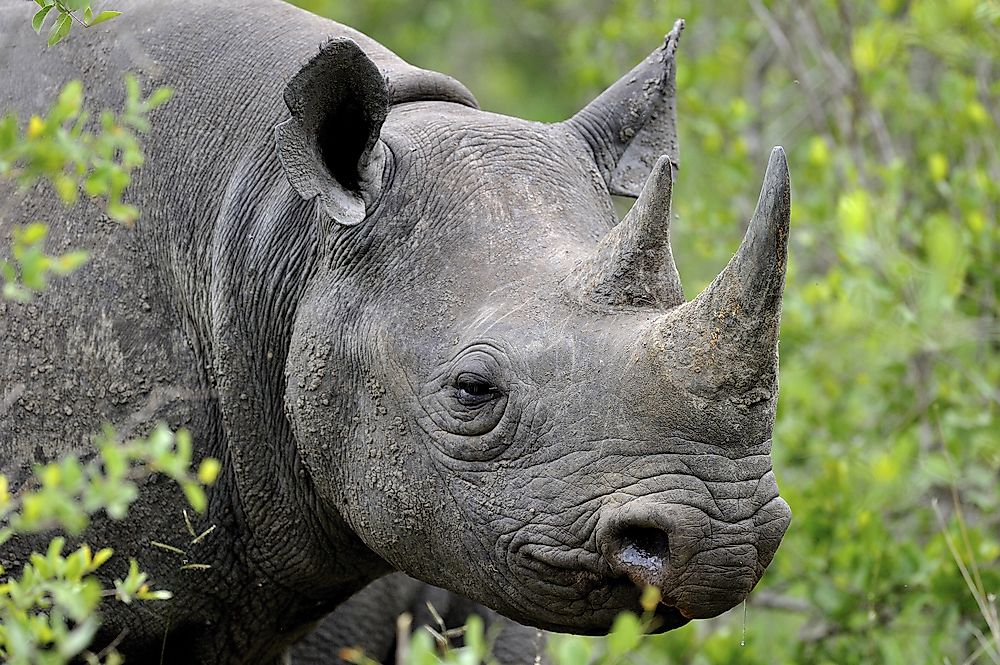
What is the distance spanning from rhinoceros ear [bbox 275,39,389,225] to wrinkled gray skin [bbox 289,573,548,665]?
148 cm

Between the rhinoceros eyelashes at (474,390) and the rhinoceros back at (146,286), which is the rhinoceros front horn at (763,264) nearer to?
the rhinoceros eyelashes at (474,390)

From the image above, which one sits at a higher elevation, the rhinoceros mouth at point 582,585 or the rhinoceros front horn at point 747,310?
the rhinoceros front horn at point 747,310

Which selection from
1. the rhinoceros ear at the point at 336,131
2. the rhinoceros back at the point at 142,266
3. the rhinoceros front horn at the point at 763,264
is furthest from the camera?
the rhinoceros back at the point at 142,266

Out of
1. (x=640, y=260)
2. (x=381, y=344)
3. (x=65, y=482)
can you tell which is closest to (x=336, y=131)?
(x=381, y=344)

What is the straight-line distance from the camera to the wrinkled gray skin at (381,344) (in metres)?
3.20

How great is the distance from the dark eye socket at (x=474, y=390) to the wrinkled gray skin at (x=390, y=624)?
140 cm

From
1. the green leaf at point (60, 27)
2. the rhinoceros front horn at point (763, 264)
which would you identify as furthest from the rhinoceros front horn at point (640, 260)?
the green leaf at point (60, 27)

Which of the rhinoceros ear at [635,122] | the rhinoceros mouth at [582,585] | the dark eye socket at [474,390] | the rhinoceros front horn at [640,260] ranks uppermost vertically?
the rhinoceros front horn at [640,260]

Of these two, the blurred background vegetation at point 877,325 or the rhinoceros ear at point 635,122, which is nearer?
the rhinoceros ear at point 635,122

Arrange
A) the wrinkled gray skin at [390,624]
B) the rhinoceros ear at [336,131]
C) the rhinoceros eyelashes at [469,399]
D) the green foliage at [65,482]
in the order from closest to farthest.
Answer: the green foliage at [65,482] → the rhinoceros eyelashes at [469,399] → the rhinoceros ear at [336,131] → the wrinkled gray skin at [390,624]

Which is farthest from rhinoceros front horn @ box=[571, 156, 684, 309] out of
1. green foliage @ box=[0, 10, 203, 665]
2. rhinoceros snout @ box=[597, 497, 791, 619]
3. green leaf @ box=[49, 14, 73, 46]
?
green leaf @ box=[49, 14, 73, 46]

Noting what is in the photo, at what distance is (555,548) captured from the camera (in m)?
3.32

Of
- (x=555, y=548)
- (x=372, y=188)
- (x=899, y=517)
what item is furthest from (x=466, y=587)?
(x=899, y=517)

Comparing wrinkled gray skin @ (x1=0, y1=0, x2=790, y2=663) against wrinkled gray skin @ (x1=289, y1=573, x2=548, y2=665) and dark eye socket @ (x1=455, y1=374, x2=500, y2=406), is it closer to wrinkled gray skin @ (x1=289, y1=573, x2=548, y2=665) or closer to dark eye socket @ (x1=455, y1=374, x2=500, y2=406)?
dark eye socket @ (x1=455, y1=374, x2=500, y2=406)
